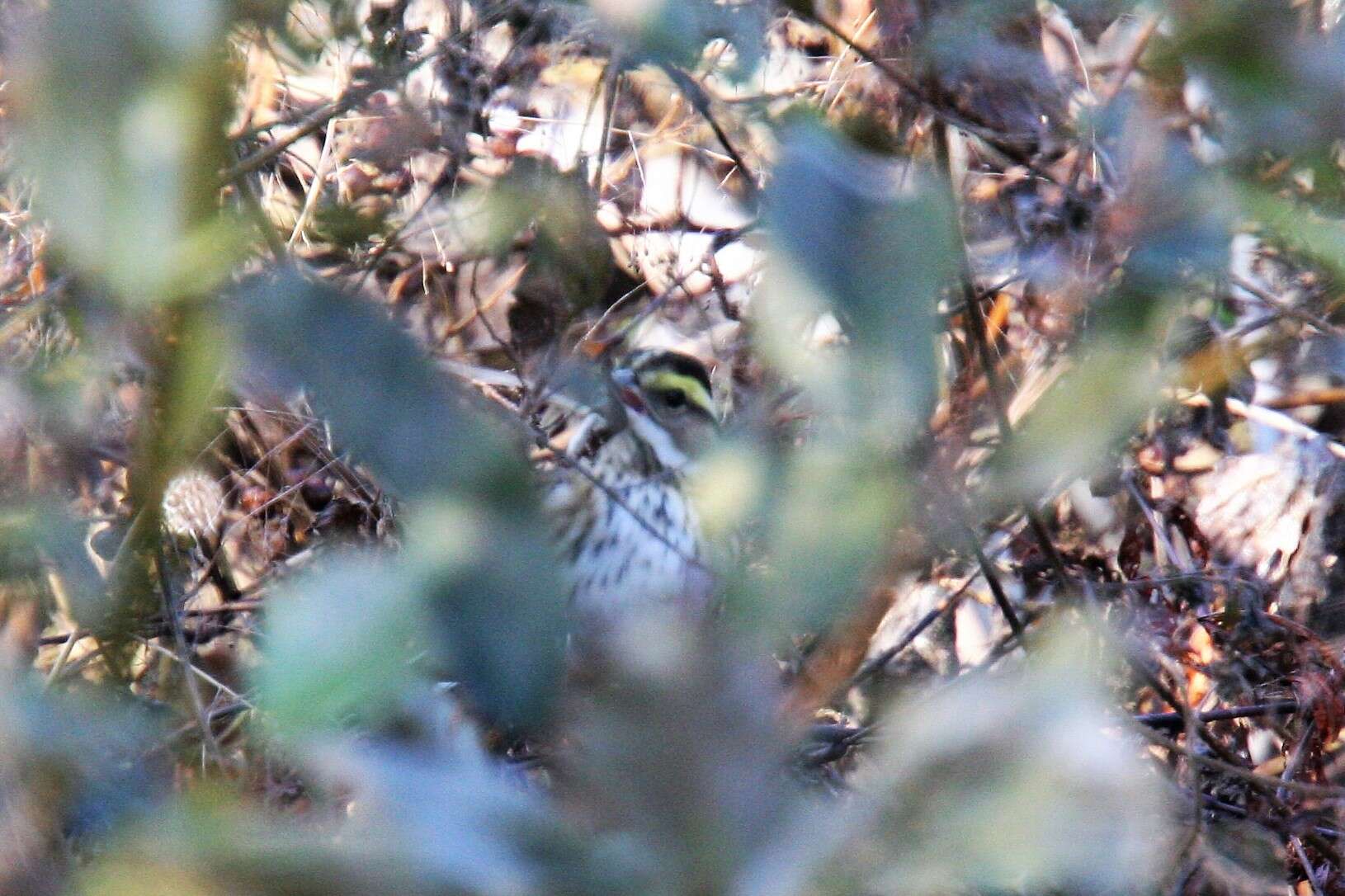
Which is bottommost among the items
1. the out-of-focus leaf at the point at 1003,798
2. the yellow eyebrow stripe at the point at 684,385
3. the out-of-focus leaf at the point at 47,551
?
the yellow eyebrow stripe at the point at 684,385

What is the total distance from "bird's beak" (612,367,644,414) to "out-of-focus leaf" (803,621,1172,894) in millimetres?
2540

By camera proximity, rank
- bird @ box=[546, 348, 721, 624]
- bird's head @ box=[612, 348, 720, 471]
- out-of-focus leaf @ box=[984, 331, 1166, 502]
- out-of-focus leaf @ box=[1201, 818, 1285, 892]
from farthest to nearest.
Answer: bird's head @ box=[612, 348, 720, 471] → bird @ box=[546, 348, 721, 624] → out-of-focus leaf @ box=[1201, 818, 1285, 892] → out-of-focus leaf @ box=[984, 331, 1166, 502]

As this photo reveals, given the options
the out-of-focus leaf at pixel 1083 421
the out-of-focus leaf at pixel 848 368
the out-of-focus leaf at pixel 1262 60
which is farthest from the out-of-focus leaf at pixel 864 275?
the out-of-focus leaf at pixel 1262 60

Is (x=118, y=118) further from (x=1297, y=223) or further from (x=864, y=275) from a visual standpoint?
(x=1297, y=223)

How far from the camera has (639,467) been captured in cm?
327

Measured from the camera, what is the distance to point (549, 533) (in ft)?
2.76

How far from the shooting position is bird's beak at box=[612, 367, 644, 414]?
325 centimetres

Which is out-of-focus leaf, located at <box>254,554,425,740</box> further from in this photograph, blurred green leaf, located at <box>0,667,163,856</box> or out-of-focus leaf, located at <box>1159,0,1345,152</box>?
out-of-focus leaf, located at <box>1159,0,1345,152</box>

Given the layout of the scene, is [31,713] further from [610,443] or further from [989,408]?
[610,443]

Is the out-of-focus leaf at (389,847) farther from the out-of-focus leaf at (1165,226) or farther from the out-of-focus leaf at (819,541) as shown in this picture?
the out-of-focus leaf at (1165,226)

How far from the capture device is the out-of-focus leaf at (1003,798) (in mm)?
653

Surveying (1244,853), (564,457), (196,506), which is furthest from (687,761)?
(196,506)

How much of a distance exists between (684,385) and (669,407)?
0.06 m

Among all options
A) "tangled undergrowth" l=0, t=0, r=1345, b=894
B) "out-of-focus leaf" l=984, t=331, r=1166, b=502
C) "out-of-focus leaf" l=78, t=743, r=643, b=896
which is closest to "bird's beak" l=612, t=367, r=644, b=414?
"tangled undergrowth" l=0, t=0, r=1345, b=894
